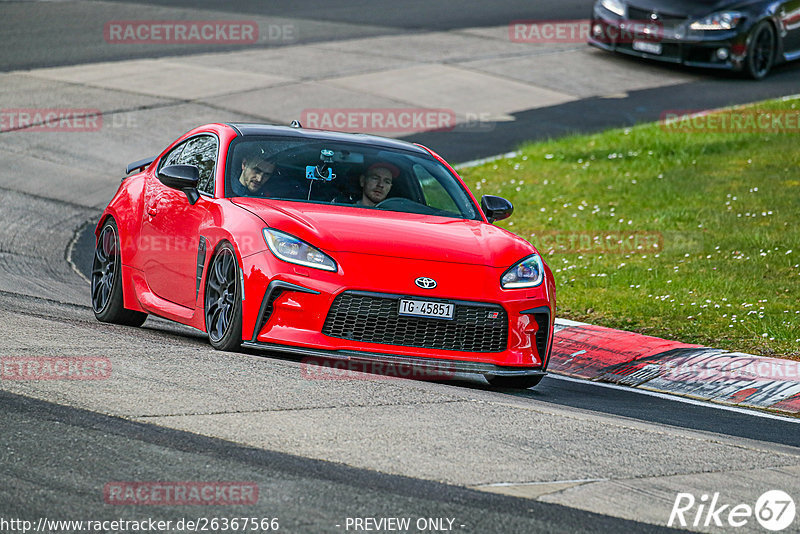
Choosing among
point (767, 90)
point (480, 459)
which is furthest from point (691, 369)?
point (767, 90)

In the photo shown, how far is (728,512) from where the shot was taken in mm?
5168

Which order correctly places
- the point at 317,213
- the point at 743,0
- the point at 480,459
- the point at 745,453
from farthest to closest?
the point at 743,0, the point at 317,213, the point at 745,453, the point at 480,459

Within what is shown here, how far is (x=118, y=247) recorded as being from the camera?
31.0ft

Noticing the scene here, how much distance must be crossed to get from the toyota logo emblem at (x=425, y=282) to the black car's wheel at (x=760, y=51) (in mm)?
16137

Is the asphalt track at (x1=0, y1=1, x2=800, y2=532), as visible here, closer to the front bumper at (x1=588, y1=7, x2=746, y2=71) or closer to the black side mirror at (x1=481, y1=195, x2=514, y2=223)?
the black side mirror at (x1=481, y1=195, x2=514, y2=223)

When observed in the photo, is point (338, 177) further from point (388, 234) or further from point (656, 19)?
point (656, 19)

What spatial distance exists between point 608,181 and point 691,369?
7470mm

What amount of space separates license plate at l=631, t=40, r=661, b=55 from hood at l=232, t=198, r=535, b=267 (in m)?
15.3

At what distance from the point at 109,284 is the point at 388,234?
8.73ft

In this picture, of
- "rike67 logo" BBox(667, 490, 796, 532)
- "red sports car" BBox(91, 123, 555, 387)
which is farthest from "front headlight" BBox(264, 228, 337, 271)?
"rike67 logo" BBox(667, 490, 796, 532)

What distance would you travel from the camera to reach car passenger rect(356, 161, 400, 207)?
342 inches

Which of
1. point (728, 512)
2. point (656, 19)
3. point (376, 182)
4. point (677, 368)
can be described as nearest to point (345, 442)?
point (728, 512)

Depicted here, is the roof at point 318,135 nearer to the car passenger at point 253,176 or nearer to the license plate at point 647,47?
the car passenger at point 253,176

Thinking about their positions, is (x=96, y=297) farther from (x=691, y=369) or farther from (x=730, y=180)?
(x=730, y=180)
